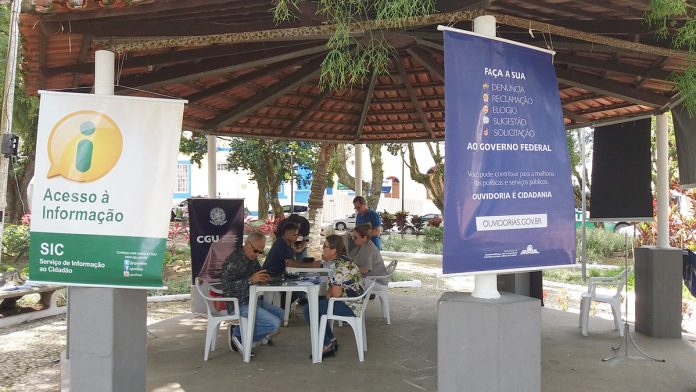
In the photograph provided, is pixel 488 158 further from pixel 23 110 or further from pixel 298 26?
pixel 23 110

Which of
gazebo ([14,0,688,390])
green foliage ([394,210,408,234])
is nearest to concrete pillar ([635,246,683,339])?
gazebo ([14,0,688,390])

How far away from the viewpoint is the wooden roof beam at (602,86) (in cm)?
577

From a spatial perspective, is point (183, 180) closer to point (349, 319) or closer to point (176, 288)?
point (176, 288)

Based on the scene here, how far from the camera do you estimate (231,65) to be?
5367 mm

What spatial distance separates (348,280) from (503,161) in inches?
93.1

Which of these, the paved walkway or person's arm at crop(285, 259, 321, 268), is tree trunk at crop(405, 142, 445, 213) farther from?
person's arm at crop(285, 259, 321, 268)

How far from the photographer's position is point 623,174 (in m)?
7.15

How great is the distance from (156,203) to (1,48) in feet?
41.8

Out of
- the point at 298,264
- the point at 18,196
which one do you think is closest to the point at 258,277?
the point at 298,264

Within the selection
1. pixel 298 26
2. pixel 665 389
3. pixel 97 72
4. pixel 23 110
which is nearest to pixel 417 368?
pixel 665 389

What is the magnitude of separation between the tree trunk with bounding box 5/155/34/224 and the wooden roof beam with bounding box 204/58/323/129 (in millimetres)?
12804

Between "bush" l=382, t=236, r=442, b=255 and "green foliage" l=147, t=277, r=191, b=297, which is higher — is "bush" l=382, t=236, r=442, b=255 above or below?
above

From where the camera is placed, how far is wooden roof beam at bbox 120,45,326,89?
17.2ft

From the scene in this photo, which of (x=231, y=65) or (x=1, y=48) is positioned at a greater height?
(x=1, y=48)
